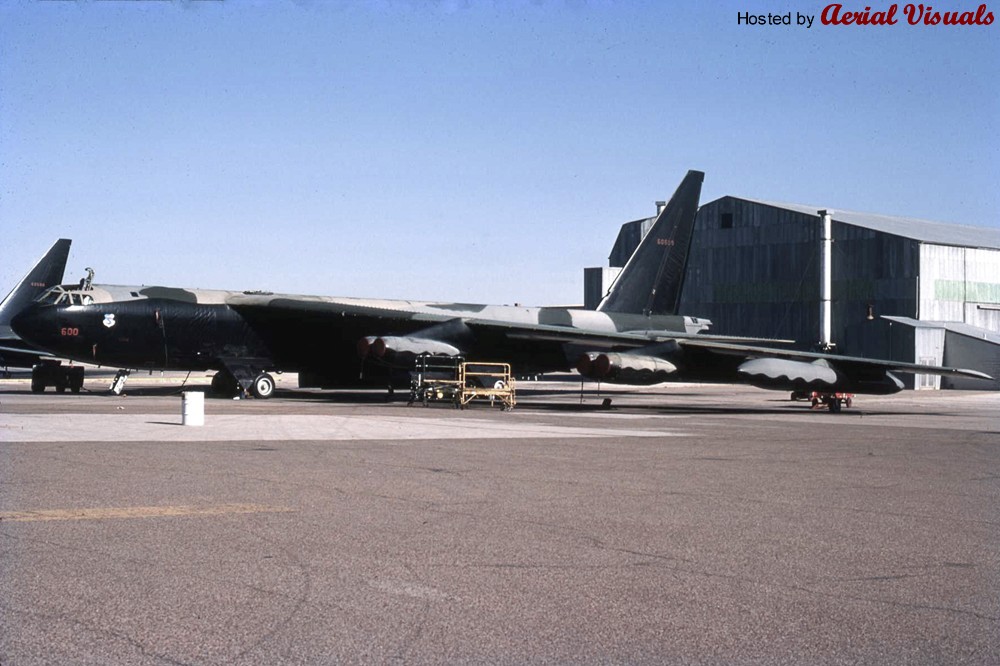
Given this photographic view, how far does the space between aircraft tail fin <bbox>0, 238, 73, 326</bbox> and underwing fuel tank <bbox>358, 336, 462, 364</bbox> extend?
21667 millimetres

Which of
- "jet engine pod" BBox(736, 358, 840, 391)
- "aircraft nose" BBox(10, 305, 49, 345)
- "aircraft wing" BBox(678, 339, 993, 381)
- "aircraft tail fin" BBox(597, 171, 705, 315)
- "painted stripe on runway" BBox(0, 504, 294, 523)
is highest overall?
"aircraft tail fin" BBox(597, 171, 705, 315)

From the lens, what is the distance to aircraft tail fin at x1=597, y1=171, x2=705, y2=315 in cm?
4075

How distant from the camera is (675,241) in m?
40.9

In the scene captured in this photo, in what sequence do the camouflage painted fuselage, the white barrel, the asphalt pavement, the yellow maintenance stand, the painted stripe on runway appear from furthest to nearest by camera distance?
the yellow maintenance stand, the camouflage painted fuselage, the white barrel, the painted stripe on runway, the asphalt pavement

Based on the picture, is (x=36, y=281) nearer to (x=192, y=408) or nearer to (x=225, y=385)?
(x=225, y=385)

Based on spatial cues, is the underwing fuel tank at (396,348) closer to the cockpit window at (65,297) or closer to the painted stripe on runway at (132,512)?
the cockpit window at (65,297)

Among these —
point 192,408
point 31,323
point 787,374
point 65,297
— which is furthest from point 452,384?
point 192,408

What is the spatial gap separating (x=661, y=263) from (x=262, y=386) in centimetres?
1550

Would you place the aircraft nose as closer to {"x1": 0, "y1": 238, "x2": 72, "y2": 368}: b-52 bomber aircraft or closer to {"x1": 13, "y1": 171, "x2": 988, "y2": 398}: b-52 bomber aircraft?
{"x1": 13, "y1": 171, "x2": 988, "y2": 398}: b-52 bomber aircraft

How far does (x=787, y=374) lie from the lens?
31172mm

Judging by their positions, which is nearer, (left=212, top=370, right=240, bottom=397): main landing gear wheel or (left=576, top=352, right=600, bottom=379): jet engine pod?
(left=576, top=352, right=600, bottom=379): jet engine pod

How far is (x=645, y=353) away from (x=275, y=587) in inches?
1053

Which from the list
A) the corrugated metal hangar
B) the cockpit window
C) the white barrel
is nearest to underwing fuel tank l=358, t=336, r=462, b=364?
the cockpit window

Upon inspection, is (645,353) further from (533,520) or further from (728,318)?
(728,318)
